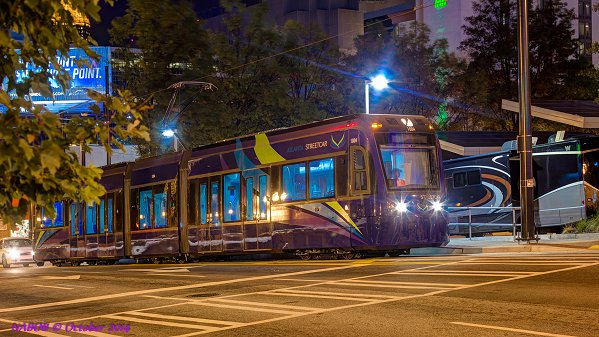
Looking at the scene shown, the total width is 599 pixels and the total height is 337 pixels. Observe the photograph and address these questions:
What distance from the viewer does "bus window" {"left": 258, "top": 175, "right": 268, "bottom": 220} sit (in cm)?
2417

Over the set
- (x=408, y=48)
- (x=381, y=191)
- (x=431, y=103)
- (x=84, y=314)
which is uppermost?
(x=408, y=48)

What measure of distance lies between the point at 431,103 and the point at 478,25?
7.69 m

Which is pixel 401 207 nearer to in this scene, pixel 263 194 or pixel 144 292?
pixel 263 194

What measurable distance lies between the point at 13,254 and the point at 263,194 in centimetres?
2471

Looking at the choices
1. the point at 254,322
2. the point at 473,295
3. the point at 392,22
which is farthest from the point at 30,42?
the point at 392,22

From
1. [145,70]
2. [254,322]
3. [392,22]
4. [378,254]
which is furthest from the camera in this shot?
[392,22]

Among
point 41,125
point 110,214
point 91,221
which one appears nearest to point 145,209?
point 110,214

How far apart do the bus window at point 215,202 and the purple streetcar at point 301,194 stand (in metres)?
0.03

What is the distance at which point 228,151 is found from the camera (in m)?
25.9

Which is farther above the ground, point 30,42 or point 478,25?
point 478,25

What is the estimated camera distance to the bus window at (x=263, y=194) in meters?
24.2

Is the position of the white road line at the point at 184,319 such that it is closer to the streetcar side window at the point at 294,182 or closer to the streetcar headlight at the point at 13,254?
the streetcar side window at the point at 294,182

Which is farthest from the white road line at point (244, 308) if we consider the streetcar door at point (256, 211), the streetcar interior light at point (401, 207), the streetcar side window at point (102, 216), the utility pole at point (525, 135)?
the streetcar side window at point (102, 216)

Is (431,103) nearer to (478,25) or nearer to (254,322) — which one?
(478,25)
